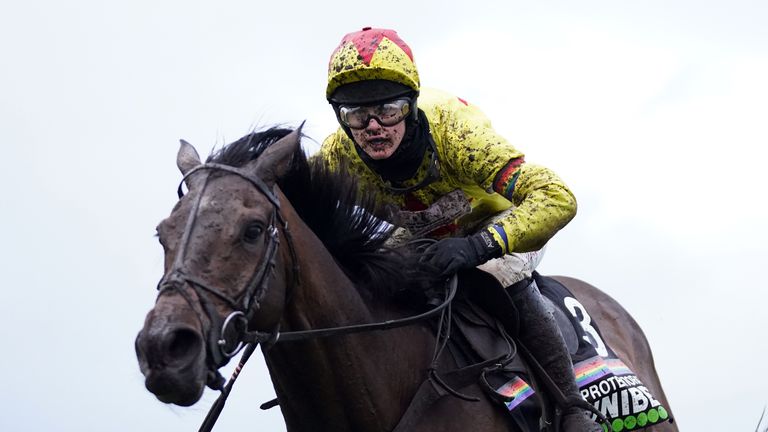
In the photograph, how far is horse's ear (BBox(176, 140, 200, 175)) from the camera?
4.22m

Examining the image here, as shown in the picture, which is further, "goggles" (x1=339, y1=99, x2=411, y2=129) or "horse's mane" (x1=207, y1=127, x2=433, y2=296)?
"goggles" (x1=339, y1=99, x2=411, y2=129)

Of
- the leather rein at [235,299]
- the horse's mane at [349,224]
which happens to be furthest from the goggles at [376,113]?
the leather rein at [235,299]

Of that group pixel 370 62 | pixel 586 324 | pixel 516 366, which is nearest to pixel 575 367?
pixel 586 324

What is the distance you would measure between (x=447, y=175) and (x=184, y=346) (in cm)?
207

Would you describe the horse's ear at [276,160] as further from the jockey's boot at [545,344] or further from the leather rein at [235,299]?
the jockey's boot at [545,344]

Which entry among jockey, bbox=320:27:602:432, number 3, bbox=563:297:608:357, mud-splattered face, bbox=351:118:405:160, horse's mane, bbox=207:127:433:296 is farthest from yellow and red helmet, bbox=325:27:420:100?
number 3, bbox=563:297:608:357

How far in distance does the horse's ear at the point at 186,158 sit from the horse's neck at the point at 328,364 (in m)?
0.45

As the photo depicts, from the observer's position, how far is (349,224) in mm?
4738

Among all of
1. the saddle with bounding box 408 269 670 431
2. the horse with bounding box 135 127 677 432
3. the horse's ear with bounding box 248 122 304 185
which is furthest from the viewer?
the saddle with bounding box 408 269 670 431

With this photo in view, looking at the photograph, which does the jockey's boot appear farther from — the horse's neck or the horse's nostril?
the horse's nostril

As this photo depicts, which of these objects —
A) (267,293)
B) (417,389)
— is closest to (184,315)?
(267,293)

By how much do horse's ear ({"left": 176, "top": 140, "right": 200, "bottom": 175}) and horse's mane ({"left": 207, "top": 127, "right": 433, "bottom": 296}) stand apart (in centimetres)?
29

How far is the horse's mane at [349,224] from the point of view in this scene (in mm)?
4586

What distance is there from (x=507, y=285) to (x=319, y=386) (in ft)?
4.05
